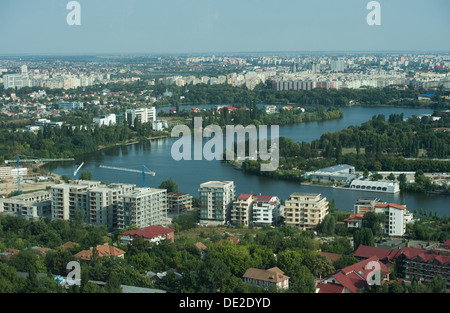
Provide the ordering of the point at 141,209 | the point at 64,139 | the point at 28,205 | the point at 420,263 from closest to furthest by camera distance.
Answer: the point at 420,263 < the point at 141,209 < the point at 28,205 < the point at 64,139

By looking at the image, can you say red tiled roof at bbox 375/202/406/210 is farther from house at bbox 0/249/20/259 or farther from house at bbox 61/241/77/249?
house at bbox 0/249/20/259

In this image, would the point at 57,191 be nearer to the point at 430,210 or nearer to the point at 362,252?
the point at 362,252

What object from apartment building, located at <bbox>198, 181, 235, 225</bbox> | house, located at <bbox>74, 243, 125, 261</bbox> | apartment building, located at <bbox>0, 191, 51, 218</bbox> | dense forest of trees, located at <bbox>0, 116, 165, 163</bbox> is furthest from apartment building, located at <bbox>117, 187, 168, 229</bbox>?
dense forest of trees, located at <bbox>0, 116, 165, 163</bbox>

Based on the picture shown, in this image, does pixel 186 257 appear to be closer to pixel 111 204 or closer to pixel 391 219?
pixel 111 204

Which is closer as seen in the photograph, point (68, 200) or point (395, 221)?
point (395, 221)

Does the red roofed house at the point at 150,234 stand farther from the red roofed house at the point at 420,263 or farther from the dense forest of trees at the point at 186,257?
the red roofed house at the point at 420,263

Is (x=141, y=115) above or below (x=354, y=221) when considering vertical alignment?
above

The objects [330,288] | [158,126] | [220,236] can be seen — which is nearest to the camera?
[330,288]

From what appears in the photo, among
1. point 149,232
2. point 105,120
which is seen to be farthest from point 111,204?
point 105,120

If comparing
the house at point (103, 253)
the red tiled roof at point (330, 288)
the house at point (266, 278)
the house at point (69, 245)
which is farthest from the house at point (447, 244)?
the house at point (69, 245)
